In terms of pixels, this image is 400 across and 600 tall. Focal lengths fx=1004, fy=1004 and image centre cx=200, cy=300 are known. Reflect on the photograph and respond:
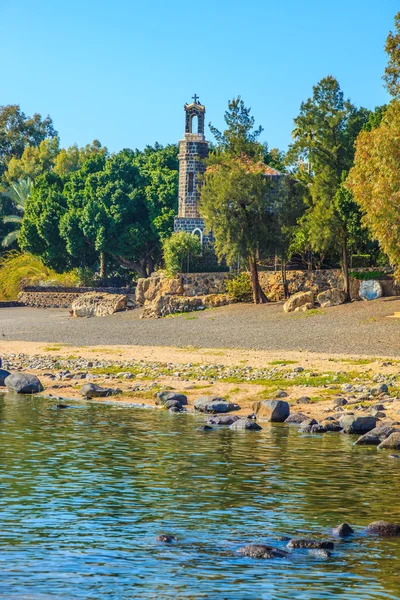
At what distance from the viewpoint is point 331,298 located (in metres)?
48.2

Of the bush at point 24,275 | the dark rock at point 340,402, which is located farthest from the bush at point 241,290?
the dark rock at point 340,402

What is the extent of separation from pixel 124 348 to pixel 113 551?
27.4 meters

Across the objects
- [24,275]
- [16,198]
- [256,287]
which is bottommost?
[256,287]

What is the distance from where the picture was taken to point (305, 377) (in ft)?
90.3

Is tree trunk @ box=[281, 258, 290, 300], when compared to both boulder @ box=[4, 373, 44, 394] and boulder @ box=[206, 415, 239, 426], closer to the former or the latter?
boulder @ box=[4, 373, 44, 394]

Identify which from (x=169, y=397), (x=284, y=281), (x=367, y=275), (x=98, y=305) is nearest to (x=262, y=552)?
(x=169, y=397)

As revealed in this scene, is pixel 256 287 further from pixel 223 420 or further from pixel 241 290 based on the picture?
pixel 223 420

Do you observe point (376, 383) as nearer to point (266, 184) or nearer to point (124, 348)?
point (124, 348)

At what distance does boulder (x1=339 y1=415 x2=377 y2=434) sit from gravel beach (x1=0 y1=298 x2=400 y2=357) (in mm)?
11988

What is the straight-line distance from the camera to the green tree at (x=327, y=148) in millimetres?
49125

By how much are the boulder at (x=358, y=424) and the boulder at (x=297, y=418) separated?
1526 mm

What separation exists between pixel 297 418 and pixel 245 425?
1.54m

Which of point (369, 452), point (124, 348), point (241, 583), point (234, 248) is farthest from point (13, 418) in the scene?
point (234, 248)

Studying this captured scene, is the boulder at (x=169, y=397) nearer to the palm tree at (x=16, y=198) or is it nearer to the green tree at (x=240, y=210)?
the green tree at (x=240, y=210)
